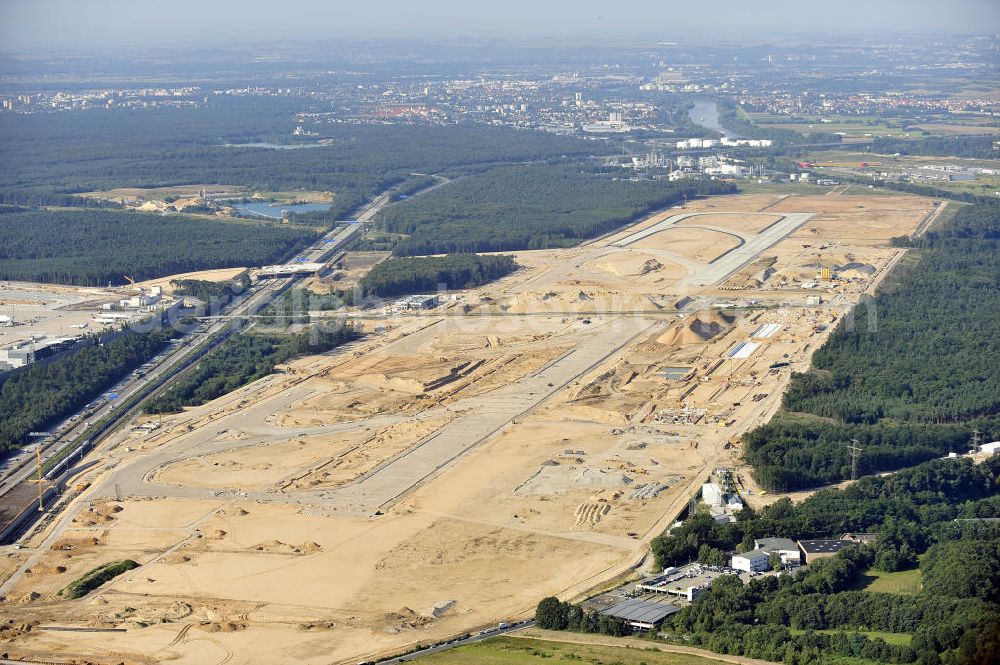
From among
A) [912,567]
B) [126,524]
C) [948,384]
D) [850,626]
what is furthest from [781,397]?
[126,524]

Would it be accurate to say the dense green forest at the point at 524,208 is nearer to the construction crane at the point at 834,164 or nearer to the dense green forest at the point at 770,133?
the construction crane at the point at 834,164

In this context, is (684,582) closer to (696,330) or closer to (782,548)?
(782,548)

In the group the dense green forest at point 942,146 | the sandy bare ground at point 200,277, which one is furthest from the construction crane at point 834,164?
the sandy bare ground at point 200,277

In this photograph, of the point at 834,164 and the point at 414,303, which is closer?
the point at 414,303

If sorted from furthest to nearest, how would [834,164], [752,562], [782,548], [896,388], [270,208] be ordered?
[834,164] → [270,208] → [896,388] → [782,548] → [752,562]

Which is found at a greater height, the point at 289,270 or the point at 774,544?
the point at 289,270

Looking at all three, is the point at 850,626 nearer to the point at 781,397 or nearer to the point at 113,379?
the point at 781,397

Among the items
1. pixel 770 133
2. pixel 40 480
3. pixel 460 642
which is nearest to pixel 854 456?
pixel 460 642

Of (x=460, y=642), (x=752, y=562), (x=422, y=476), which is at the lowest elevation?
(x=460, y=642)
